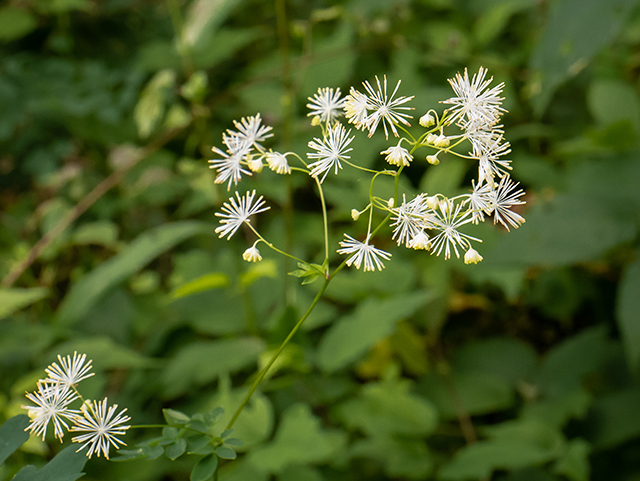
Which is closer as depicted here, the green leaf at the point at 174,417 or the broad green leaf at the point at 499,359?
the green leaf at the point at 174,417

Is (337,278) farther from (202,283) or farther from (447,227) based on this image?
(447,227)

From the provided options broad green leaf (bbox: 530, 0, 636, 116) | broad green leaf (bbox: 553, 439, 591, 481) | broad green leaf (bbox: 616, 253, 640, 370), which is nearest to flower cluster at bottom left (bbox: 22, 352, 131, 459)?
broad green leaf (bbox: 553, 439, 591, 481)

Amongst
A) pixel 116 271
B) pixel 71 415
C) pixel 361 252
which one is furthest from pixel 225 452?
pixel 116 271

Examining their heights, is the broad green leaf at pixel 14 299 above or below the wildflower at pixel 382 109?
above

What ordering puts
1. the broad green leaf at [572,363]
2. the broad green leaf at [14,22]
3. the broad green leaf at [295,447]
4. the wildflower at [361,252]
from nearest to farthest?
the wildflower at [361,252], the broad green leaf at [295,447], the broad green leaf at [572,363], the broad green leaf at [14,22]

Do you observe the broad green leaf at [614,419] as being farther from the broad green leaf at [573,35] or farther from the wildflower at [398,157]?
the wildflower at [398,157]

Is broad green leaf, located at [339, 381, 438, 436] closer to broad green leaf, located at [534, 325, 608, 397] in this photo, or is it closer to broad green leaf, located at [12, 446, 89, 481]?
broad green leaf, located at [534, 325, 608, 397]

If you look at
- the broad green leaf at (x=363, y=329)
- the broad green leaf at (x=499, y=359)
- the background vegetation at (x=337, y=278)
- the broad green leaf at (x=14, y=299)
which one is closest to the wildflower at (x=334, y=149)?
the background vegetation at (x=337, y=278)

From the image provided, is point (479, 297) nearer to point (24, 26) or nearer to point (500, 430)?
point (500, 430)
